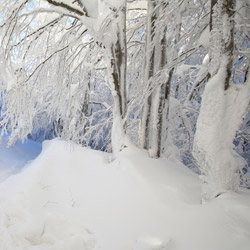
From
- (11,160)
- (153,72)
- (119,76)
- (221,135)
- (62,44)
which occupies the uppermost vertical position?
(62,44)

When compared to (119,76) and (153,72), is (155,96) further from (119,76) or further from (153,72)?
(119,76)

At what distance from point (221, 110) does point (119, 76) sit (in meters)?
1.89

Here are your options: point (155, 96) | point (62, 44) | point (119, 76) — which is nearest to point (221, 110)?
point (155, 96)

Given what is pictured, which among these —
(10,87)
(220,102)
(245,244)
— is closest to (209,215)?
(245,244)

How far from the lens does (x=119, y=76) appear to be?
11.8 feet

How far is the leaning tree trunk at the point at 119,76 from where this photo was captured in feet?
11.4

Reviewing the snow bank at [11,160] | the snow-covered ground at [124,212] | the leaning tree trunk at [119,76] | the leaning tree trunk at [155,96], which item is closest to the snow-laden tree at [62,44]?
the leaning tree trunk at [119,76]

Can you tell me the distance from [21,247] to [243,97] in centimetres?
251

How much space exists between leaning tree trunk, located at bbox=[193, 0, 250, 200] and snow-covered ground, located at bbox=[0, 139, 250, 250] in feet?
0.57

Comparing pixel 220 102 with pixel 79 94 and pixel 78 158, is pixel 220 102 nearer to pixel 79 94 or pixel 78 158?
Answer: pixel 78 158

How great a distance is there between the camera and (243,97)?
205cm

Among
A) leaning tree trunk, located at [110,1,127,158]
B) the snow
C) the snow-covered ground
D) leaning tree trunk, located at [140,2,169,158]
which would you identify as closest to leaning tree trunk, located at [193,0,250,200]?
the snow

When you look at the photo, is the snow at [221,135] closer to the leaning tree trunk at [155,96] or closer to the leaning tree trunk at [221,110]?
the leaning tree trunk at [221,110]

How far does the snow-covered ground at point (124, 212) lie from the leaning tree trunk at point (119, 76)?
0.31 m
